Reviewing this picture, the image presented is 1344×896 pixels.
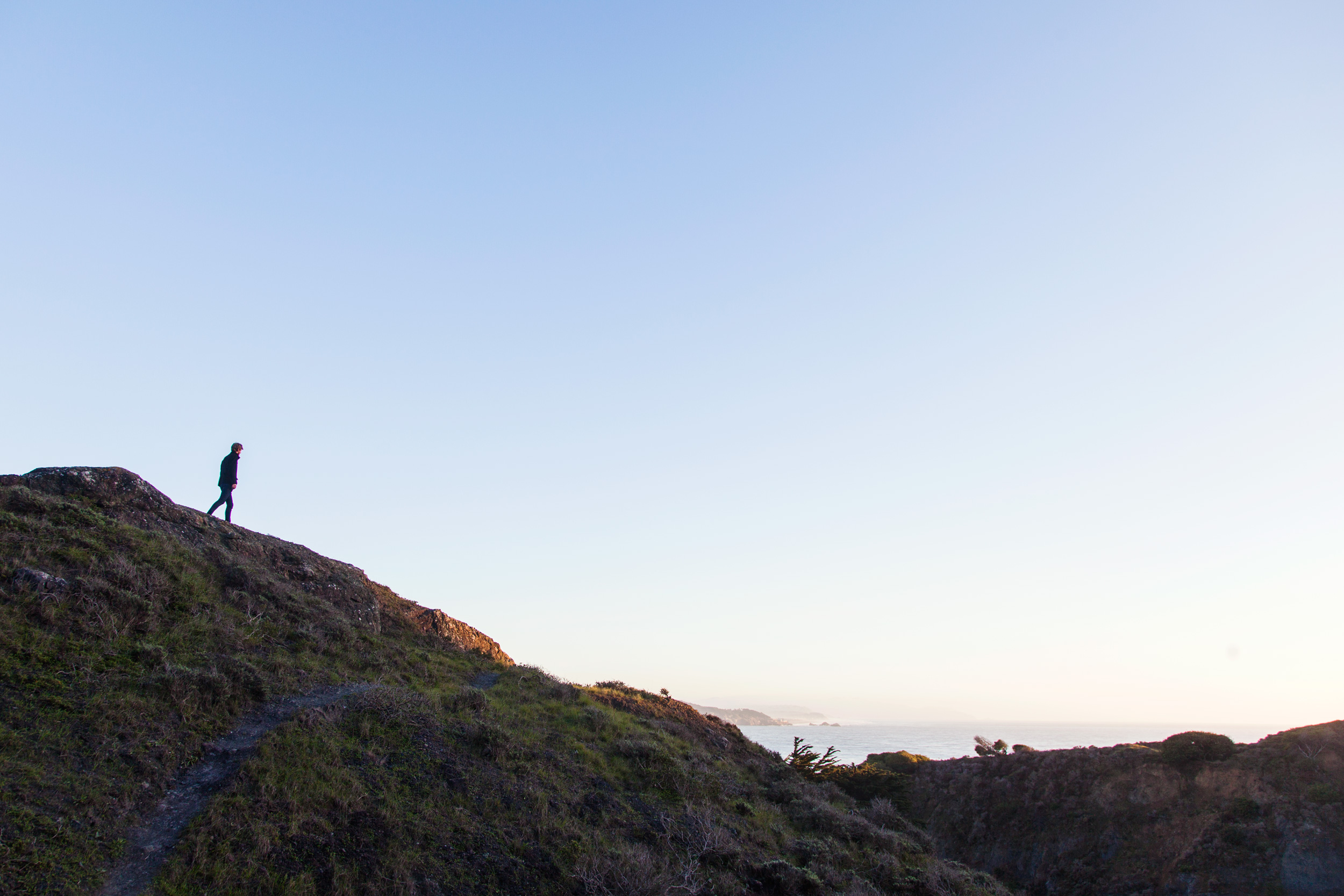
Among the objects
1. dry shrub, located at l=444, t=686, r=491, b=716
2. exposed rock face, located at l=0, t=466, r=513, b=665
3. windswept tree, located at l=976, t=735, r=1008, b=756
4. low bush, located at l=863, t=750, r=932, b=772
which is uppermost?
exposed rock face, located at l=0, t=466, r=513, b=665

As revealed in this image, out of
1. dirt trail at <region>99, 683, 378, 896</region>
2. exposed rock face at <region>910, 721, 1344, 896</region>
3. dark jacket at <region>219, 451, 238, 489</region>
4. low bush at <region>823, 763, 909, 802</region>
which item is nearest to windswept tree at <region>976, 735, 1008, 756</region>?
exposed rock face at <region>910, 721, 1344, 896</region>

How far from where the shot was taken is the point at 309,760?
13438 millimetres

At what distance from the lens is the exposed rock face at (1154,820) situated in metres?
19.1

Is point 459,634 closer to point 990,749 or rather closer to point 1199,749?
point 990,749

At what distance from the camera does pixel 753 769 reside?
87.5 ft

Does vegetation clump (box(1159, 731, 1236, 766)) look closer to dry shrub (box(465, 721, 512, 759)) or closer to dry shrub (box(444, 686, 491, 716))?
dry shrub (box(465, 721, 512, 759))

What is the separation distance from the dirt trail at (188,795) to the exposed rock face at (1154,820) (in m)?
21.9

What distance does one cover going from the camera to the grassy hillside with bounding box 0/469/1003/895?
35.6 ft

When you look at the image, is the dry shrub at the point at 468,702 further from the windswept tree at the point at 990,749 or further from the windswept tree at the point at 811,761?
the windswept tree at the point at 990,749

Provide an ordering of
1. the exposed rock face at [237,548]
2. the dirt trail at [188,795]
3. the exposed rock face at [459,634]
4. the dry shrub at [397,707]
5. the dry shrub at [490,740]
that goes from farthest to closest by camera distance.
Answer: the exposed rock face at [459,634], the exposed rock face at [237,548], the dry shrub at [490,740], the dry shrub at [397,707], the dirt trail at [188,795]

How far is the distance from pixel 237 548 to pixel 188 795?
12627mm

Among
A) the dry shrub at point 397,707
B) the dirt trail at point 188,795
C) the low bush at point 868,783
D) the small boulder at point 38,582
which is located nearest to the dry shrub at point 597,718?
the dry shrub at point 397,707

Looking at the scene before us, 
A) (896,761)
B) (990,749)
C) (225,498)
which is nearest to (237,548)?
(225,498)

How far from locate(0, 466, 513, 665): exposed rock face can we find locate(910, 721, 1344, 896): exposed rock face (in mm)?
20815
